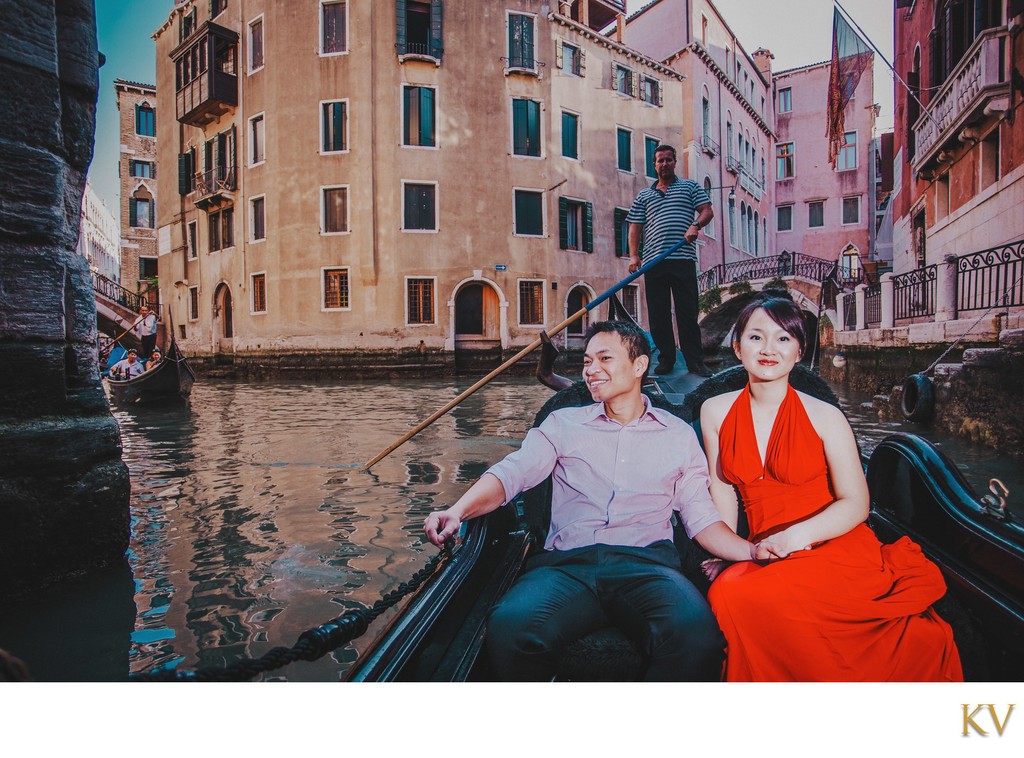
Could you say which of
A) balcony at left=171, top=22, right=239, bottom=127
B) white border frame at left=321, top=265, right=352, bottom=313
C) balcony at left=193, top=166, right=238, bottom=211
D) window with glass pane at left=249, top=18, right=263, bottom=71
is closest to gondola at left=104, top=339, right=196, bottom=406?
balcony at left=171, top=22, right=239, bottom=127

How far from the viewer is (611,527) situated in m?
1.13

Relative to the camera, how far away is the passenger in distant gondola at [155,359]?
A: 686 centimetres

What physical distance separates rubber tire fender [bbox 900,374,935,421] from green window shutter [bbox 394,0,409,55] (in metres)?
9.57

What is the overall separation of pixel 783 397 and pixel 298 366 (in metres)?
10.7

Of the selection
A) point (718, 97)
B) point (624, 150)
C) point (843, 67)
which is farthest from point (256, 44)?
point (843, 67)

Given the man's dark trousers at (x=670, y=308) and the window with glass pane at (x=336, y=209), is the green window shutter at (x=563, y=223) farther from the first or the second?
the man's dark trousers at (x=670, y=308)

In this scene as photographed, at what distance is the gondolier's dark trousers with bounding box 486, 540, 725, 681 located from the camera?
923 mm

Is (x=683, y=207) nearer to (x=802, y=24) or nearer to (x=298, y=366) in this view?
(x=802, y=24)

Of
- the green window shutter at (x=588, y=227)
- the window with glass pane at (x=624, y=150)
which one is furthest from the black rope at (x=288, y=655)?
the window with glass pane at (x=624, y=150)

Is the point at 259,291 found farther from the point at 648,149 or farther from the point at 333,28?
the point at 648,149

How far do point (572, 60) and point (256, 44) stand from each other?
17.5 ft

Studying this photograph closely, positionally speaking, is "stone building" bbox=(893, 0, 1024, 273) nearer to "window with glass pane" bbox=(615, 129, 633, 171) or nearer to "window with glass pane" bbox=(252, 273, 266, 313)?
"window with glass pane" bbox=(615, 129, 633, 171)

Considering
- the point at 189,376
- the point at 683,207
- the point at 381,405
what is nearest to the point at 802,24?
the point at 683,207
